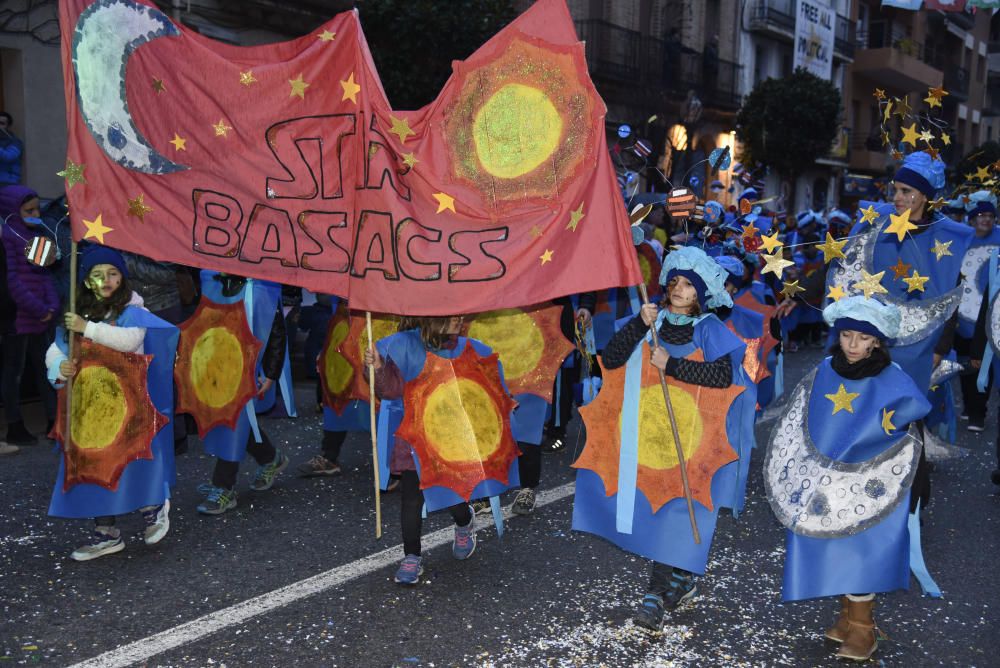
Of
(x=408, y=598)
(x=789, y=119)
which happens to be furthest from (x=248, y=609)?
(x=789, y=119)

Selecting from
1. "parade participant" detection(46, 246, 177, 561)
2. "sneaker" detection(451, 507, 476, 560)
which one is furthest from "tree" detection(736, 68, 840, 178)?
"parade participant" detection(46, 246, 177, 561)

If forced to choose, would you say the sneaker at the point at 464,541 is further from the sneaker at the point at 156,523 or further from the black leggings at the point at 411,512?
the sneaker at the point at 156,523

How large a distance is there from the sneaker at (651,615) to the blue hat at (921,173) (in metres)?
3.23

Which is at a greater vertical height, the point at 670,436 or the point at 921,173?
the point at 921,173

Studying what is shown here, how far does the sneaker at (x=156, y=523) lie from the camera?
16.4ft

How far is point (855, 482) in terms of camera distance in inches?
154

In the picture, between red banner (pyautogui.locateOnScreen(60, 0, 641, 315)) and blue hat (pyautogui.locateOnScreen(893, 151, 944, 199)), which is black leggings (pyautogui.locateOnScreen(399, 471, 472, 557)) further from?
blue hat (pyautogui.locateOnScreen(893, 151, 944, 199))

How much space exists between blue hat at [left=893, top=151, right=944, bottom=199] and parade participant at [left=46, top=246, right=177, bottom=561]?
437 centimetres

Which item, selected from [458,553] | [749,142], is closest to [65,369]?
[458,553]

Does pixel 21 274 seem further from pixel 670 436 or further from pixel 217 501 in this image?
pixel 670 436

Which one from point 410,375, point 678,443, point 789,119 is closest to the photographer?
point 678,443

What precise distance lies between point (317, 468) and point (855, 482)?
12.1ft

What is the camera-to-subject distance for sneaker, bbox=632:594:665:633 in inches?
160

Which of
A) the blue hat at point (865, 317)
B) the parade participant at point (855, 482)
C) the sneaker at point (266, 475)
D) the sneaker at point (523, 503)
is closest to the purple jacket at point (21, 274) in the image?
the sneaker at point (266, 475)
